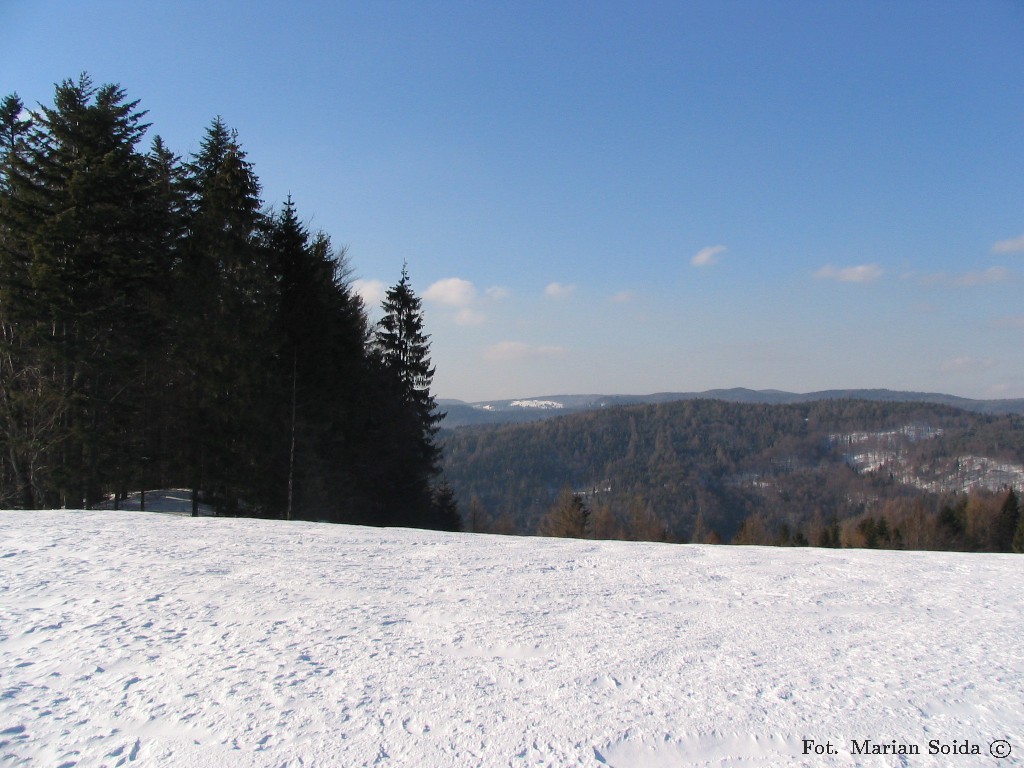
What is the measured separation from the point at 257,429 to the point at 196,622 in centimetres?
1246

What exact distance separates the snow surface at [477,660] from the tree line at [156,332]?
8.42 metres

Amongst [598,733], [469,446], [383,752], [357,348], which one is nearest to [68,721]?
[383,752]

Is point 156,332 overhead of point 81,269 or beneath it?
beneath

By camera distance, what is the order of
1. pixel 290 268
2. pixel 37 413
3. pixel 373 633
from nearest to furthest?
pixel 373 633 < pixel 37 413 < pixel 290 268

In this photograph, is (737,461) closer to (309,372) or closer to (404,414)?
(404,414)

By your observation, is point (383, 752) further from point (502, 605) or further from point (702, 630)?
point (702, 630)

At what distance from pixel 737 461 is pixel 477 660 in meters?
149

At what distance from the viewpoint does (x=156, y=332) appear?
52.0ft

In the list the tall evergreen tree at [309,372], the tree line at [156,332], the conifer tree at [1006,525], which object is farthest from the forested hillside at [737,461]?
the tree line at [156,332]

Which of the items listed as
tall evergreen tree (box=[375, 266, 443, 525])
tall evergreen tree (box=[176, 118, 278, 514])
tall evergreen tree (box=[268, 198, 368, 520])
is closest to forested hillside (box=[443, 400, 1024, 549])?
tall evergreen tree (box=[375, 266, 443, 525])

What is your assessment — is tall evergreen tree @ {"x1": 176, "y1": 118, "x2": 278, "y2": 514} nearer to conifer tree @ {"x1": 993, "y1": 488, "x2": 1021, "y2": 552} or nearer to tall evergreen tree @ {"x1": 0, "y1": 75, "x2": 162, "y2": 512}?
tall evergreen tree @ {"x1": 0, "y1": 75, "x2": 162, "y2": 512}

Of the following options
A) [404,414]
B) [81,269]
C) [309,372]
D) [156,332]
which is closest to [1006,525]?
[404,414]

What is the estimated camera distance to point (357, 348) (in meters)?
21.9

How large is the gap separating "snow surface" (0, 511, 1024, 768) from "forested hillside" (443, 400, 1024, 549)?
77779mm
